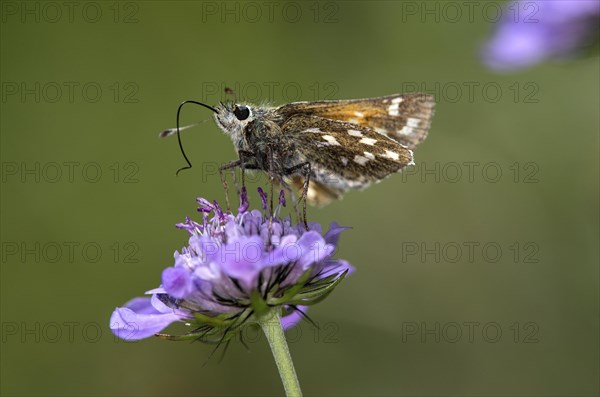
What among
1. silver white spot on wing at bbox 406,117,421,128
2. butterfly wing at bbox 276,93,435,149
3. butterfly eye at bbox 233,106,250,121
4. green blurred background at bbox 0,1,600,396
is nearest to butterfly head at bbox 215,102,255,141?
butterfly eye at bbox 233,106,250,121

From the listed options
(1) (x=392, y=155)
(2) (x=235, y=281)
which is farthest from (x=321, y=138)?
(2) (x=235, y=281)

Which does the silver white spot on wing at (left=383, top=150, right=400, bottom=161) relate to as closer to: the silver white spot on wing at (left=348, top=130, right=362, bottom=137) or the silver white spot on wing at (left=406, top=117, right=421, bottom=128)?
the silver white spot on wing at (left=348, top=130, right=362, bottom=137)

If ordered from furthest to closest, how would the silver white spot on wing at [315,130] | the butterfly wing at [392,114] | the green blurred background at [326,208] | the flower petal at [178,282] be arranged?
the green blurred background at [326,208], the butterfly wing at [392,114], the silver white spot on wing at [315,130], the flower petal at [178,282]

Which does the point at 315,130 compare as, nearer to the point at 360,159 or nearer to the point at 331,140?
the point at 331,140

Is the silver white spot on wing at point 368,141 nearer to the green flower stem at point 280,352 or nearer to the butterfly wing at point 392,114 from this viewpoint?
the butterfly wing at point 392,114

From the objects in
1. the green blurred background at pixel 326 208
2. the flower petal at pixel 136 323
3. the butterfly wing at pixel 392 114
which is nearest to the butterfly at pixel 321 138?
the butterfly wing at pixel 392 114

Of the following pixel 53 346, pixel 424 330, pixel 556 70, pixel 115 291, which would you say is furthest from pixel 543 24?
pixel 53 346

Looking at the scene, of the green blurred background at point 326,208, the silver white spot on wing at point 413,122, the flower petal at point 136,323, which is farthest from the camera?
the green blurred background at point 326,208
